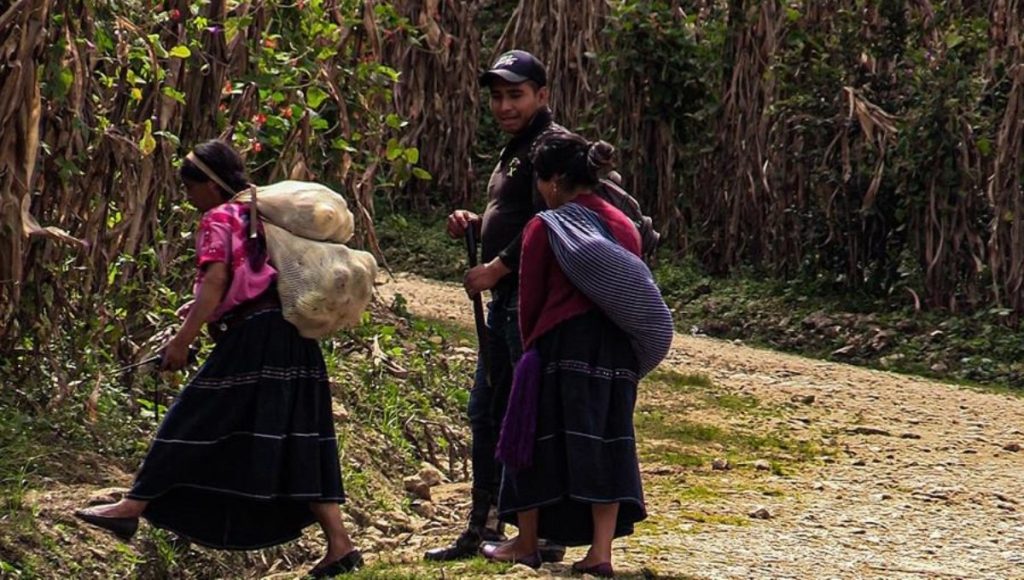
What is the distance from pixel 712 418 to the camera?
9.48 meters

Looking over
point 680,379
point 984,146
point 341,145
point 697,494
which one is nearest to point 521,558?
point 697,494

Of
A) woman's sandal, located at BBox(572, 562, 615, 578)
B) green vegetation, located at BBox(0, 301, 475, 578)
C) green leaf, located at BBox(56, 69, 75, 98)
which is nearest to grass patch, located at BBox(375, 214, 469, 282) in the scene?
green vegetation, located at BBox(0, 301, 475, 578)

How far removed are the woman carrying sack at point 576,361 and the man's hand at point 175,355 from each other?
3.23 ft

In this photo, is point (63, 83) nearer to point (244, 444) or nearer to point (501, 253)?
point (244, 444)

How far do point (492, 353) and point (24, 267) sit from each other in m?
1.73

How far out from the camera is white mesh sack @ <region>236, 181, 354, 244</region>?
568 centimetres

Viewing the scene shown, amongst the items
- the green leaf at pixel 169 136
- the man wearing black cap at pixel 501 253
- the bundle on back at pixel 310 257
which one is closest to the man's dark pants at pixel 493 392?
the man wearing black cap at pixel 501 253

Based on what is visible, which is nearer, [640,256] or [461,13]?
[640,256]

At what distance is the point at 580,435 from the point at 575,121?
36.7 ft

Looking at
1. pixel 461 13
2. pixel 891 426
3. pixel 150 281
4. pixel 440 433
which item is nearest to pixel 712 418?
pixel 891 426

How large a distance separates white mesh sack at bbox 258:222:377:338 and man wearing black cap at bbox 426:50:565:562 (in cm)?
38

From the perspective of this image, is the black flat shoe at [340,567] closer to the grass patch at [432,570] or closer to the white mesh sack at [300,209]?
the grass patch at [432,570]

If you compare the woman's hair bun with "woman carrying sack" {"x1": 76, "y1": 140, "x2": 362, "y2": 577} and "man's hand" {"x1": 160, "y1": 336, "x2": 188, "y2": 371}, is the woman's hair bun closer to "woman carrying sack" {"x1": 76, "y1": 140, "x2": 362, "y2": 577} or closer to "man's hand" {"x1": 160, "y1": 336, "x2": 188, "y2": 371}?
"woman carrying sack" {"x1": 76, "y1": 140, "x2": 362, "y2": 577}

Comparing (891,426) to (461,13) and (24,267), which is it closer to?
(24,267)
